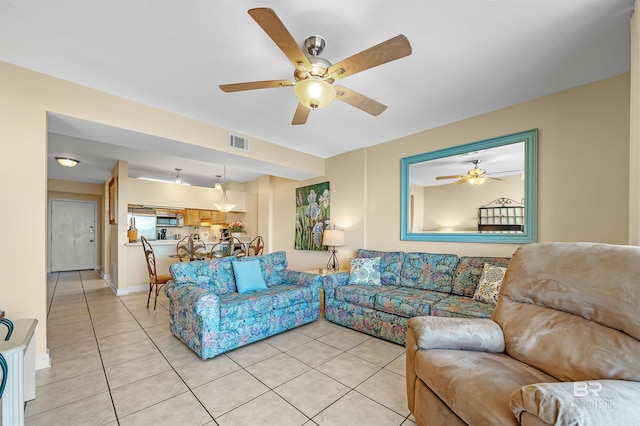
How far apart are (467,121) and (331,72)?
2277 millimetres

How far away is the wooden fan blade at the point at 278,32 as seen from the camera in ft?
4.24

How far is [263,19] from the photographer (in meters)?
1.34

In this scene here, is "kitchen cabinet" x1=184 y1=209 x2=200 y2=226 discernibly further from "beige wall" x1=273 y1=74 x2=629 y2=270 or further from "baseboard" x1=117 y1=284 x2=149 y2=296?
"beige wall" x1=273 y1=74 x2=629 y2=270

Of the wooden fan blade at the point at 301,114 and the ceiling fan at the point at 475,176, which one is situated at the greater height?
the wooden fan blade at the point at 301,114

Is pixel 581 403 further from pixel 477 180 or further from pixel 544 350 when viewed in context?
pixel 477 180

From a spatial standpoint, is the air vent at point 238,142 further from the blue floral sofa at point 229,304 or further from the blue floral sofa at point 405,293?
the blue floral sofa at point 405,293

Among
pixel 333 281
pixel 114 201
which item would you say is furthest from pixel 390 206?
pixel 114 201

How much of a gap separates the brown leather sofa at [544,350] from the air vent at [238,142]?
3073mm

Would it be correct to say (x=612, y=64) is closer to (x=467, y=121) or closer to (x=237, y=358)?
(x=467, y=121)

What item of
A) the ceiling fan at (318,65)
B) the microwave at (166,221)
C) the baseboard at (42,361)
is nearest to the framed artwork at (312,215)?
the ceiling fan at (318,65)

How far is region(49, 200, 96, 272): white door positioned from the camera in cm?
725

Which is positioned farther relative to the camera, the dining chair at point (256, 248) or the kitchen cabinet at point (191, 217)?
the kitchen cabinet at point (191, 217)

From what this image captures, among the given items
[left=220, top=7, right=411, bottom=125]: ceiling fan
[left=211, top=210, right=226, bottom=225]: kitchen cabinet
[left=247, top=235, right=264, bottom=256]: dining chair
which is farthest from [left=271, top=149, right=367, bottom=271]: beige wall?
[left=211, top=210, right=226, bottom=225]: kitchen cabinet

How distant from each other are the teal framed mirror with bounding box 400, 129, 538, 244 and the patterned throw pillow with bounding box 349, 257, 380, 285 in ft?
2.04
